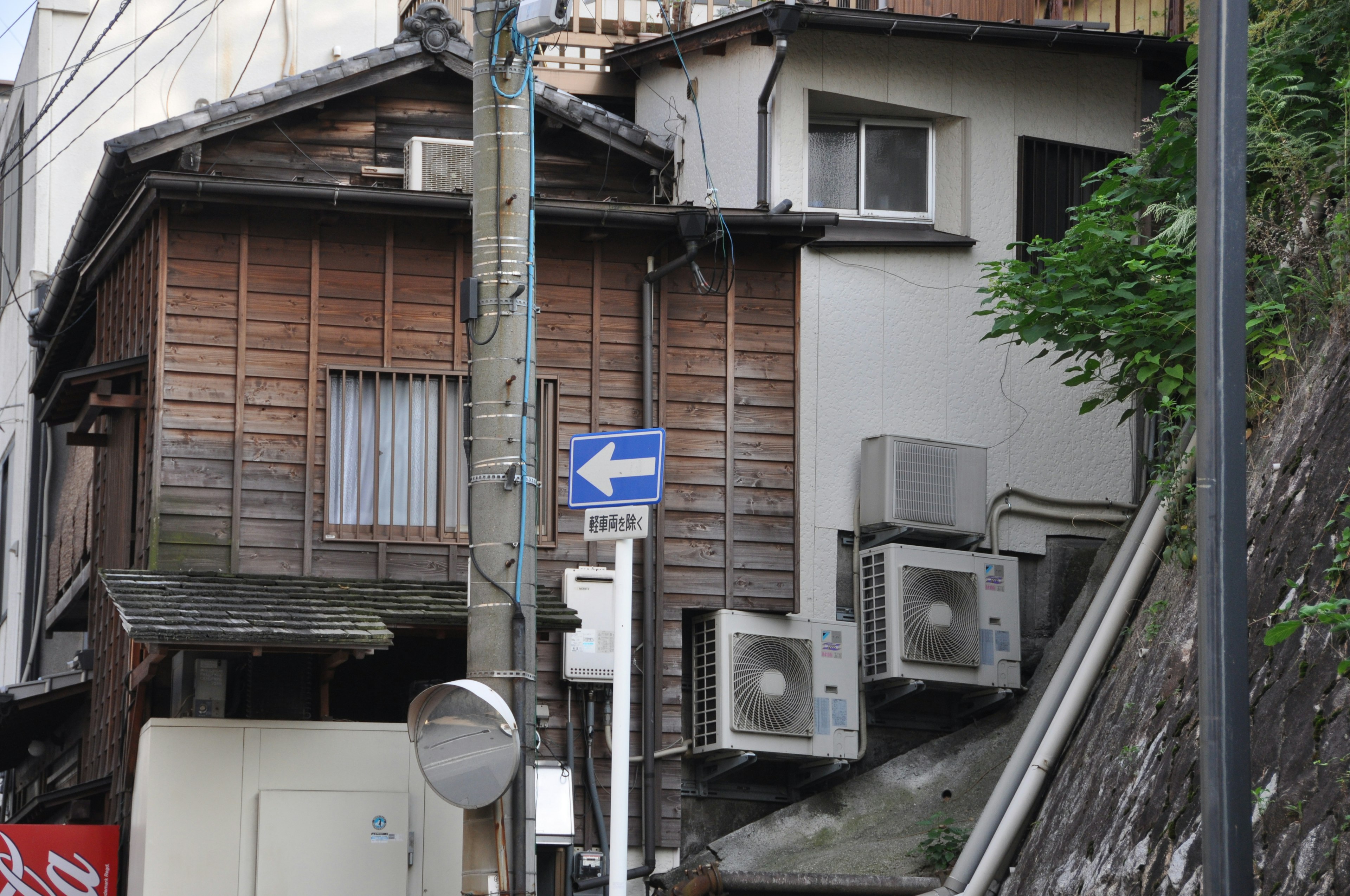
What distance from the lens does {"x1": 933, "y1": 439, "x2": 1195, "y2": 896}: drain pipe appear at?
9.89 meters

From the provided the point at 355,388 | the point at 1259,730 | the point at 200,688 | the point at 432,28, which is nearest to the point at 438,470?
the point at 355,388

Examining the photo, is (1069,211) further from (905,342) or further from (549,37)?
(549,37)

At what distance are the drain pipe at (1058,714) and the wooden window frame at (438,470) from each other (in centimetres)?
447

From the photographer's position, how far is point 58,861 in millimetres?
11023

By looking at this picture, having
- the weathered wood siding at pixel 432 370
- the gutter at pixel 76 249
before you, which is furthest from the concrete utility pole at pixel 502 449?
the gutter at pixel 76 249

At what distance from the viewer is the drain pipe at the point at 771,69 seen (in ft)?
46.0

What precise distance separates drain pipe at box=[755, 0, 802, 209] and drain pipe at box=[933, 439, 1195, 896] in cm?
472

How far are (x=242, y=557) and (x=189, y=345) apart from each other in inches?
72.1

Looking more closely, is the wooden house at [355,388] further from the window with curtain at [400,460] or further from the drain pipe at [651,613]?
the drain pipe at [651,613]

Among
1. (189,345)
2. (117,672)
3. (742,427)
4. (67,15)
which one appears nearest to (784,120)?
(742,427)

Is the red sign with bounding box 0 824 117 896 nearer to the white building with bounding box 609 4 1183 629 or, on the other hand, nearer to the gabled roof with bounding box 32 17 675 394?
the gabled roof with bounding box 32 17 675 394

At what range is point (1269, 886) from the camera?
6.04 meters

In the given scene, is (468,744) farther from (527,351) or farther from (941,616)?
(941,616)

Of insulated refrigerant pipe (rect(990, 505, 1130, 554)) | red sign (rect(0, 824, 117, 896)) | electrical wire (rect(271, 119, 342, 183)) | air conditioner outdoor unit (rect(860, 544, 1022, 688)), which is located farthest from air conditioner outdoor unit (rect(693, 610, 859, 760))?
electrical wire (rect(271, 119, 342, 183))
